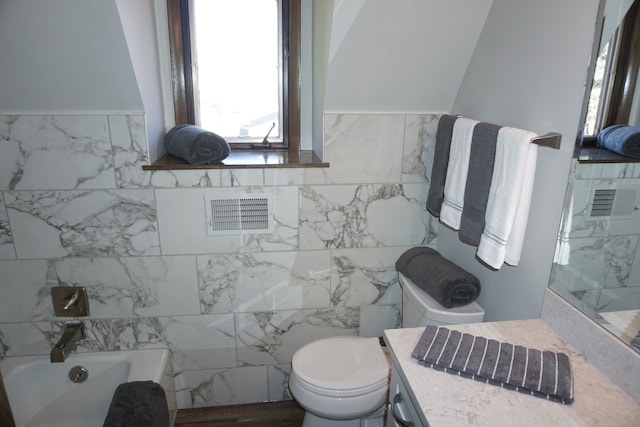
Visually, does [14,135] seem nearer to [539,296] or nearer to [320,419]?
[320,419]

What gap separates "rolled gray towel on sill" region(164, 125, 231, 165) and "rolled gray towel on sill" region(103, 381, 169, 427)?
0.98 meters

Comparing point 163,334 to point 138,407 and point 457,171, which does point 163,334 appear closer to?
point 138,407

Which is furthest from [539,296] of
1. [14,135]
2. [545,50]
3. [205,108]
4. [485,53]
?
[14,135]

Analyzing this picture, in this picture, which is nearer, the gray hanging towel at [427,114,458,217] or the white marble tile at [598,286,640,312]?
the white marble tile at [598,286,640,312]

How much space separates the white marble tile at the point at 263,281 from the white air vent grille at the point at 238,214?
5.5 inches

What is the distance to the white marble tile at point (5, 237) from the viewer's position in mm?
1937

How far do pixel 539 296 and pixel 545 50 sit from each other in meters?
0.83

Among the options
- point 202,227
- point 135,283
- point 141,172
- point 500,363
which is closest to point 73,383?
point 135,283

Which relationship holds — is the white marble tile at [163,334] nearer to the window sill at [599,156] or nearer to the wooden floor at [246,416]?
the wooden floor at [246,416]

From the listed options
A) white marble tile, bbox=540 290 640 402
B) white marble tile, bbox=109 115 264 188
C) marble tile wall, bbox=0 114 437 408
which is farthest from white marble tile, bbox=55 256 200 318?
white marble tile, bbox=540 290 640 402

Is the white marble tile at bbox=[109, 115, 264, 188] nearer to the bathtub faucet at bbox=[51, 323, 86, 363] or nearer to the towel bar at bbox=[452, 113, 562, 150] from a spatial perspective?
the bathtub faucet at bbox=[51, 323, 86, 363]

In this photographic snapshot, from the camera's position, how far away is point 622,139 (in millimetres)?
1092

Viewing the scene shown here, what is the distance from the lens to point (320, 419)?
1.94 m

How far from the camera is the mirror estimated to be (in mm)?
1089
